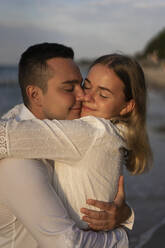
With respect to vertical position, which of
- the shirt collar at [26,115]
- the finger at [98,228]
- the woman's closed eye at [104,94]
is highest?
the woman's closed eye at [104,94]

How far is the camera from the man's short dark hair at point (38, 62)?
258 cm

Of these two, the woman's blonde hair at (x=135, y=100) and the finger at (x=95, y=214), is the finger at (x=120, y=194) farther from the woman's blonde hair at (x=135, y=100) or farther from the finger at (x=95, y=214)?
the woman's blonde hair at (x=135, y=100)

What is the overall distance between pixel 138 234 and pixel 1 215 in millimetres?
3106

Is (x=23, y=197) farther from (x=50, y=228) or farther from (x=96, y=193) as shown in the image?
(x=96, y=193)

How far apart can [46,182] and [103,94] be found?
84 cm

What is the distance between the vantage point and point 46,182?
2025 millimetres

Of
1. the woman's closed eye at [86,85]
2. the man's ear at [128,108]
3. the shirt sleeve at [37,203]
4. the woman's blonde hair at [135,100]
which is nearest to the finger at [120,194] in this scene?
the woman's blonde hair at [135,100]

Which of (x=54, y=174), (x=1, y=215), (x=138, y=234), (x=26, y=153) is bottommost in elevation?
(x=138, y=234)

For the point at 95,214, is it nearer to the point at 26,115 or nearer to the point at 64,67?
the point at 26,115

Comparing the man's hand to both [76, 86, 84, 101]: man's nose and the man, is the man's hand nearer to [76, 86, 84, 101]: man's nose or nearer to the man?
the man

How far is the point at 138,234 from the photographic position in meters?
4.90

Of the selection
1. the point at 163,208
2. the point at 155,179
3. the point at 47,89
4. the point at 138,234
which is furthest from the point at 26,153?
the point at 155,179

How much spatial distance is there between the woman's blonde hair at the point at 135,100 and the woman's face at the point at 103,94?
4cm

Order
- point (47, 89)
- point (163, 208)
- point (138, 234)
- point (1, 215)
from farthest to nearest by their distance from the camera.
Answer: point (163, 208)
point (138, 234)
point (47, 89)
point (1, 215)
